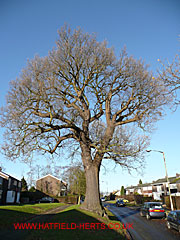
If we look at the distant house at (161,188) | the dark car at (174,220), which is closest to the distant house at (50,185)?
the distant house at (161,188)

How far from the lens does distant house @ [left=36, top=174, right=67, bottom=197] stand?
6425 cm

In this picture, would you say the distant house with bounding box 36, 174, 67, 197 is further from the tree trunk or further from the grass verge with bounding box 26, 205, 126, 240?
the grass verge with bounding box 26, 205, 126, 240

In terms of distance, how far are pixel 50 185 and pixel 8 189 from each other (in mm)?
28066

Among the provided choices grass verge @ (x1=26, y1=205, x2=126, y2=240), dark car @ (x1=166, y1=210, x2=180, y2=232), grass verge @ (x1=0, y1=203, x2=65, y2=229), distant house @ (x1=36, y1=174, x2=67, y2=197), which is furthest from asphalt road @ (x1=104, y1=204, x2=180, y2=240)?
distant house @ (x1=36, y1=174, x2=67, y2=197)

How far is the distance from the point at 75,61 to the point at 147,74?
5.71 m

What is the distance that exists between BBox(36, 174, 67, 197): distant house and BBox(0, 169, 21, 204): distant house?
20624 millimetres

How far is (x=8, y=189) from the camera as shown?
1522 inches

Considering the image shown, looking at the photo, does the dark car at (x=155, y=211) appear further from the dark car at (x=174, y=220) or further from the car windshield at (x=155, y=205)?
the dark car at (x=174, y=220)

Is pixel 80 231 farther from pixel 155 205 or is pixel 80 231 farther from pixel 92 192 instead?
pixel 155 205

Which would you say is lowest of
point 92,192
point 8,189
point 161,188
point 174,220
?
point 174,220

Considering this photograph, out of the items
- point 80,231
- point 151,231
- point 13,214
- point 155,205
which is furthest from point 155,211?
point 13,214

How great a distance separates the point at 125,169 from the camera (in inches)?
607

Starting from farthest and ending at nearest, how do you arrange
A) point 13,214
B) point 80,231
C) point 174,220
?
point 13,214
point 174,220
point 80,231

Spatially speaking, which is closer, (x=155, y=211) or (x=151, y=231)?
(x=151, y=231)
